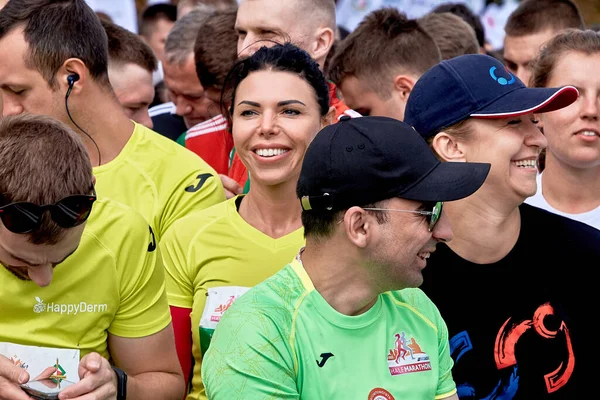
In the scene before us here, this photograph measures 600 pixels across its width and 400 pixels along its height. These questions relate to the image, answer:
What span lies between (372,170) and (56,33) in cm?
198

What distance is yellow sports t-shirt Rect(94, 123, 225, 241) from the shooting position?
428 centimetres

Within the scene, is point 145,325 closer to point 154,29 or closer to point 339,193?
point 339,193

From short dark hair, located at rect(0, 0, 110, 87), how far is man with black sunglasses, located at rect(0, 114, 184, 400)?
3.49 ft

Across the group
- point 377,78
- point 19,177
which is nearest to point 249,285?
point 19,177

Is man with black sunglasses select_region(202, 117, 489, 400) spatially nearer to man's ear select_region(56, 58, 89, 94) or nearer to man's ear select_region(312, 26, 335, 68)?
man's ear select_region(56, 58, 89, 94)

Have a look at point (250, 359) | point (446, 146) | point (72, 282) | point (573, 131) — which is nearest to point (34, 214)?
point (72, 282)

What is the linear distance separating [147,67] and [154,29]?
448cm

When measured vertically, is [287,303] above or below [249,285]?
above

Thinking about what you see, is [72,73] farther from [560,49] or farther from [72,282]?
[560,49]

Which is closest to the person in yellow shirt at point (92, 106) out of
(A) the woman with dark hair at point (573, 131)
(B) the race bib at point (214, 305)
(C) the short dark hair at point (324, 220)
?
(B) the race bib at point (214, 305)

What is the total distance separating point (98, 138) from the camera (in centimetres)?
441

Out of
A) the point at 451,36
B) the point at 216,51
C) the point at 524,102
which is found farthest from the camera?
the point at 451,36

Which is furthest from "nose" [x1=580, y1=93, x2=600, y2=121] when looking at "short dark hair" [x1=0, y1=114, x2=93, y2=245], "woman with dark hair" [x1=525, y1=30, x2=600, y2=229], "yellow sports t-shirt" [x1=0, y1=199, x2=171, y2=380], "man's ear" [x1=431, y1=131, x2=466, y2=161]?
"short dark hair" [x1=0, y1=114, x2=93, y2=245]

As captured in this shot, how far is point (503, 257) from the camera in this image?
12.5 ft
